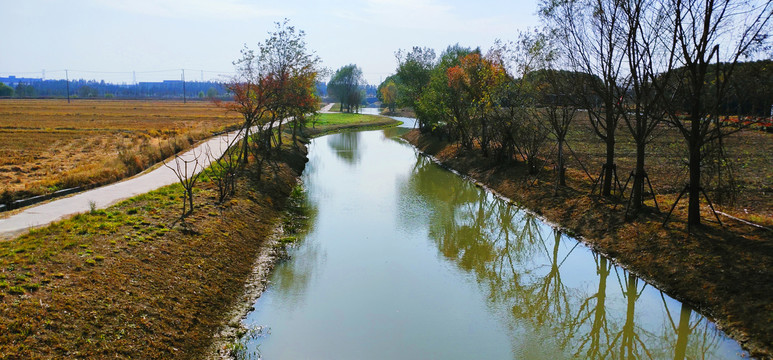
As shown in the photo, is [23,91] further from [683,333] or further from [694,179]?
[683,333]

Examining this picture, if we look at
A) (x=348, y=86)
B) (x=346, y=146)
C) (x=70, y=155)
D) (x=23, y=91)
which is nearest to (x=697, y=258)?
(x=70, y=155)

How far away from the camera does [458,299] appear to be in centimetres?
1373

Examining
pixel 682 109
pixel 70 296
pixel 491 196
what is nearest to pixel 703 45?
pixel 682 109

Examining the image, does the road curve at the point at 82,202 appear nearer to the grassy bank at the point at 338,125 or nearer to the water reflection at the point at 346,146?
the water reflection at the point at 346,146

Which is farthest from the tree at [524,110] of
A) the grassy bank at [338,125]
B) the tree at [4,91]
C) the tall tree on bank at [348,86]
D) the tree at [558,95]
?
the tree at [4,91]

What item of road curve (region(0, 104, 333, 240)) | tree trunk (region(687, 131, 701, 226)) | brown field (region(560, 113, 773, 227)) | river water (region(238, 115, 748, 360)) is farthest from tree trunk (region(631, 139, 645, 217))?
road curve (region(0, 104, 333, 240))

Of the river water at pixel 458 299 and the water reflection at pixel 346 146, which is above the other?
the water reflection at pixel 346 146

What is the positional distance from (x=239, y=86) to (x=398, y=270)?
1500 centimetres

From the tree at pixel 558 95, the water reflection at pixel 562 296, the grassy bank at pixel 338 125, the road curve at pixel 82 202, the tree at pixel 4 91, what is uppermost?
the tree at pixel 4 91

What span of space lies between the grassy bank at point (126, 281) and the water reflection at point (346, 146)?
26269 millimetres

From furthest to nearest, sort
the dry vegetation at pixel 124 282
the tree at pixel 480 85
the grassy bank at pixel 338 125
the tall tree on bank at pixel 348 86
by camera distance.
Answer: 1. the tall tree on bank at pixel 348 86
2. the grassy bank at pixel 338 125
3. the tree at pixel 480 85
4. the dry vegetation at pixel 124 282

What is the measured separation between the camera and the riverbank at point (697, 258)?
1130cm

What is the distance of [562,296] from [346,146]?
41896 mm

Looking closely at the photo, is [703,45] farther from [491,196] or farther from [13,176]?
[13,176]
